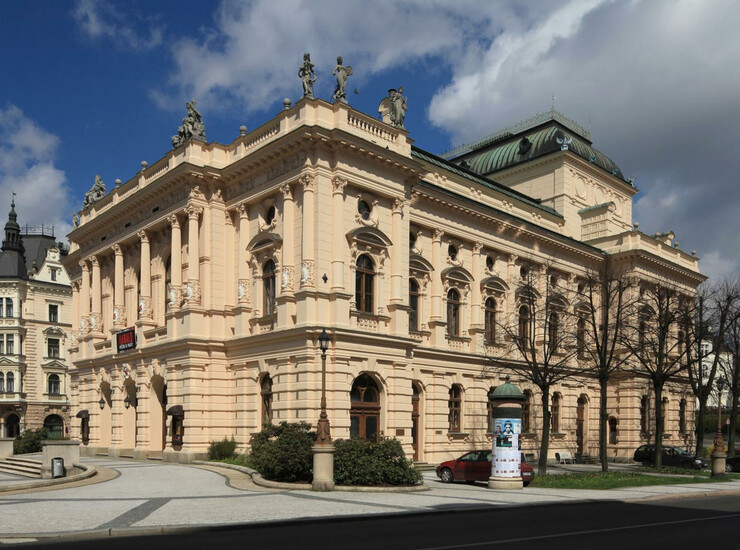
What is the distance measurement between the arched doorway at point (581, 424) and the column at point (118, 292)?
30458 mm

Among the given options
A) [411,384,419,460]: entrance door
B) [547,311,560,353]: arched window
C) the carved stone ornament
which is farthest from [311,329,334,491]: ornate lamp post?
[547,311,560,353]: arched window

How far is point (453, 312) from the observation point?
1676 inches

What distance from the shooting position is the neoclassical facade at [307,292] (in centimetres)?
3356

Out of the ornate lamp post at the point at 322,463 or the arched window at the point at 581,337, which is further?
the arched window at the point at 581,337

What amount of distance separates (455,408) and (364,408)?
9315 millimetres

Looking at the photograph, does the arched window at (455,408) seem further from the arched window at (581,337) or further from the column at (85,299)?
the column at (85,299)

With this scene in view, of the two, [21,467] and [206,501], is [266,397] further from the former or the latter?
[206,501]

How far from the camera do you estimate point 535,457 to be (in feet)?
153

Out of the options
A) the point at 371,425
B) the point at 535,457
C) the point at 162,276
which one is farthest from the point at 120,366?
the point at 535,457

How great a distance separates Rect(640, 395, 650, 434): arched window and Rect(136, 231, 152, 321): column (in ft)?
113

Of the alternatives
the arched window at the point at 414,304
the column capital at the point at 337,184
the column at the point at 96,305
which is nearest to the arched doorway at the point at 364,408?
the arched window at the point at 414,304

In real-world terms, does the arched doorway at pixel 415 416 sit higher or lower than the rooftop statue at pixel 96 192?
lower

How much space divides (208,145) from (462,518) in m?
26.5

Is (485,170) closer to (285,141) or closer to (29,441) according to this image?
(285,141)
